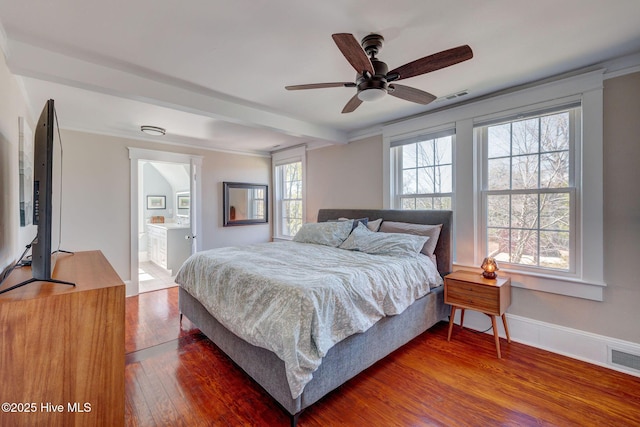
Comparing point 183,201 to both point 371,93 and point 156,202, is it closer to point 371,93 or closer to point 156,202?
point 156,202

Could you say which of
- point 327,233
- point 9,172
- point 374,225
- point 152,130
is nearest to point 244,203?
point 152,130

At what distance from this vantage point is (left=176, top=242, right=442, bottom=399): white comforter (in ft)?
5.35

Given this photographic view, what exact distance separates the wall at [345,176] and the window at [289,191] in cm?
29

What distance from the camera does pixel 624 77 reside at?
7.31ft

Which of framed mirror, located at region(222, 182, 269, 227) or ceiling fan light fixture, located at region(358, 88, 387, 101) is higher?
ceiling fan light fixture, located at region(358, 88, 387, 101)

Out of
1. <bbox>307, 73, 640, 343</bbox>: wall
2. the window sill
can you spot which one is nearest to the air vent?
<bbox>307, 73, 640, 343</bbox>: wall

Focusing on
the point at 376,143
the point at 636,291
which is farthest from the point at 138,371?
the point at 636,291

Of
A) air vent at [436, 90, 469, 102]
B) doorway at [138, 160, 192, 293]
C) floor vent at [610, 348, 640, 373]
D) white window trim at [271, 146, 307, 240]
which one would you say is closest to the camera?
floor vent at [610, 348, 640, 373]

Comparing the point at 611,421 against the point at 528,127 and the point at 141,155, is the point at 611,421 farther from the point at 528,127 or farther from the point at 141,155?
the point at 141,155

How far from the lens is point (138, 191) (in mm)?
4516

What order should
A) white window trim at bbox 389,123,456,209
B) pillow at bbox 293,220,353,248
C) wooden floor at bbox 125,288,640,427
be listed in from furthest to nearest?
1. pillow at bbox 293,220,353,248
2. white window trim at bbox 389,123,456,209
3. wooden floor at bbox 125,288,640,427

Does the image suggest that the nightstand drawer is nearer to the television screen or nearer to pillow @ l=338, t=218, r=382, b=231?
pillow @ l=338, t=218, r=382, b=231

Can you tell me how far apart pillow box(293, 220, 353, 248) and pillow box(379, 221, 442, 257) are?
1.54ft

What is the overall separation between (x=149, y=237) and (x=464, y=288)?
20.7ft
